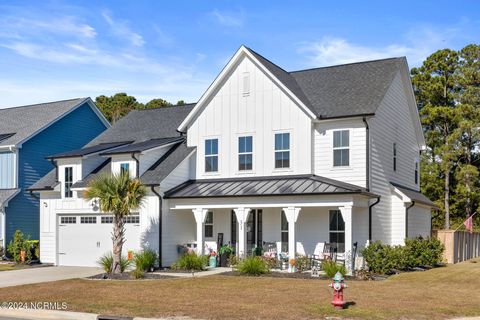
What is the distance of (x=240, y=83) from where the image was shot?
2883 cm

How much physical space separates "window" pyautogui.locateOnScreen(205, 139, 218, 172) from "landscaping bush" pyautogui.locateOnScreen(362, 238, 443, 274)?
8.44 meters

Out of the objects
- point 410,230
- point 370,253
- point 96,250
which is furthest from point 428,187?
point 96,250

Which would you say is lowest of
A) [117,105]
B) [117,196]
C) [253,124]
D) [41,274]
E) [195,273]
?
[41,274]

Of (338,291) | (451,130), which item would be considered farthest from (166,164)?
(451,130)

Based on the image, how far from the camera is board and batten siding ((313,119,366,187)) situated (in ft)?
85.6

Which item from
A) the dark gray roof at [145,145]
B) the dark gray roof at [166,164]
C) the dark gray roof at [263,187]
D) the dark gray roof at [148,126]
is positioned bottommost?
the dark gray roof at [263,187]

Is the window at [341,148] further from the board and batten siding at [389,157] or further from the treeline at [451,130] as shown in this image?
the treeline at [451,130]

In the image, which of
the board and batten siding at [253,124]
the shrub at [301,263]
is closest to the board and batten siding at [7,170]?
the board and batten siding at [253,124]

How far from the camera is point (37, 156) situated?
36.9 metres

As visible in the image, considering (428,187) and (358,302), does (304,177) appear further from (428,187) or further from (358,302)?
(428,187)

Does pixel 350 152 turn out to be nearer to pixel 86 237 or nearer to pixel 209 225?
pixel 209 225

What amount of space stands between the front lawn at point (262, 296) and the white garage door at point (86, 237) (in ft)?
20.9

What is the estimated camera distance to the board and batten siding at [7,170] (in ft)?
117

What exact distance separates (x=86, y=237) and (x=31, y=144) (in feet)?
31.7
